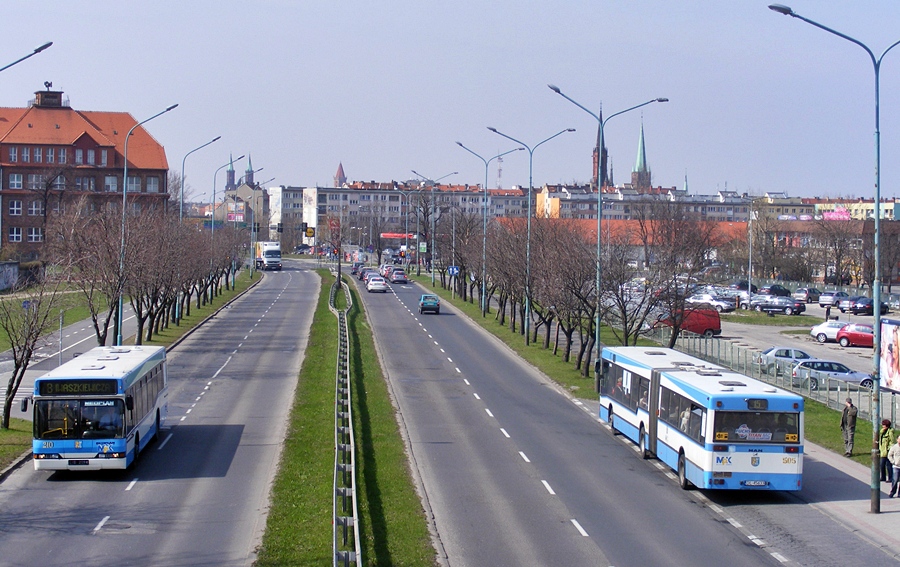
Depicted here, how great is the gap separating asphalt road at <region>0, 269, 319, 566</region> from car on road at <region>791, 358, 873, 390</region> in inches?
715

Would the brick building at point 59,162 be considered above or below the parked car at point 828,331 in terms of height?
above

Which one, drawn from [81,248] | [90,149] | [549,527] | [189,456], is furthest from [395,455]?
[90,149]

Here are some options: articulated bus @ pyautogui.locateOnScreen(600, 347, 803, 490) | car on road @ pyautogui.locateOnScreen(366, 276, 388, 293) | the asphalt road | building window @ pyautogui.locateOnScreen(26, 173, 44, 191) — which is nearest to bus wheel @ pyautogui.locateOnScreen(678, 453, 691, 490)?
articulated bus @ pyautogui.locateOnScreen(600, 347, 803, 490)

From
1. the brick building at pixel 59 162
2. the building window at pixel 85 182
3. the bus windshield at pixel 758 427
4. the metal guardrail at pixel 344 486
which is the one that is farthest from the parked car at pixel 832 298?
the building window at pixel 85 182

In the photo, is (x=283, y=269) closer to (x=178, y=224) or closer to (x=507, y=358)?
(x=178, y=224)

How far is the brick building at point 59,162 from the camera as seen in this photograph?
9069 cm

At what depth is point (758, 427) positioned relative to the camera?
762 inches

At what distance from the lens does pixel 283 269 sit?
4801 inches

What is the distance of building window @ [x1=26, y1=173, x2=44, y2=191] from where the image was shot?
279ft

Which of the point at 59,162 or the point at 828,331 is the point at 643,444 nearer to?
the point at 828,331

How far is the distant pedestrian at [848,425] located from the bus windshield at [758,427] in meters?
5.23

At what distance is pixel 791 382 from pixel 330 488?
Result: 2157cm

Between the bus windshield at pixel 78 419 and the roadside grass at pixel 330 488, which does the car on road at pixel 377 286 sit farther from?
the bus windshield at pixel 78 419

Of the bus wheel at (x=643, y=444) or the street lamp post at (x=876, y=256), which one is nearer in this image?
the street lamp post at (x=876, y=256)
